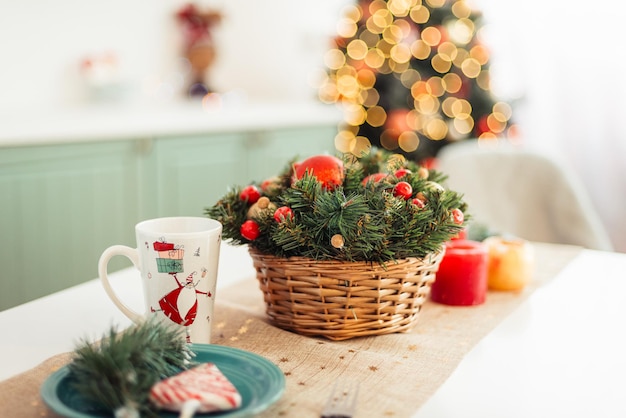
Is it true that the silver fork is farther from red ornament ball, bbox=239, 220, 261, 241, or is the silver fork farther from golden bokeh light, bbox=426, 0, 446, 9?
golden bokeh light, bbox=426, 0, 446, 9

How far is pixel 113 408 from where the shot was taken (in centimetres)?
57

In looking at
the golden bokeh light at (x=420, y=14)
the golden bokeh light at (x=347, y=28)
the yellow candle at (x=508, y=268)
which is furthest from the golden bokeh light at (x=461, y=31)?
the yellow candle at (x=508, y=268)

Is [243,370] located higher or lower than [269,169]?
higher

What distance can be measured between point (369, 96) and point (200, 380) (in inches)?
117

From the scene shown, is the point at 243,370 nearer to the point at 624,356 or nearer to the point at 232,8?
the point at 624,356

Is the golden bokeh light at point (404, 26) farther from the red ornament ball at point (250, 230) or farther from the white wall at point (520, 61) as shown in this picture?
the red ornament ball at point (250, 230)

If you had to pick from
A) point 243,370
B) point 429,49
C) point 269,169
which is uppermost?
point 429,49

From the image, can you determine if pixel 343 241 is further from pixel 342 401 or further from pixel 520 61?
pixel 520 61

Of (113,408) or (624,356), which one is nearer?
(113,408)

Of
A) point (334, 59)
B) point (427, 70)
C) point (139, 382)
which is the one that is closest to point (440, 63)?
point (427, 70)

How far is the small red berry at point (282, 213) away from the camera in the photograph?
78 centimetres

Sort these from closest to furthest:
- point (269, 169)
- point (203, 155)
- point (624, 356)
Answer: point (624, 356) → point (203, 155) → point (269, 169)

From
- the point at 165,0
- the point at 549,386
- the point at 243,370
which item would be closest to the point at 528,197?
the point at 549,386

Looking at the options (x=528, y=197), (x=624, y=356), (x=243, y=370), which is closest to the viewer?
(x=243, y=370)
